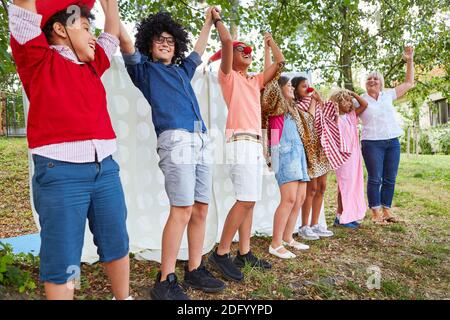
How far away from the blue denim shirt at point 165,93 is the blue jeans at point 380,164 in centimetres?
261

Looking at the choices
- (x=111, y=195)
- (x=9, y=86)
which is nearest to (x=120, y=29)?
(x=111, y=195)

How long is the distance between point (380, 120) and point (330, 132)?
0.86 meters

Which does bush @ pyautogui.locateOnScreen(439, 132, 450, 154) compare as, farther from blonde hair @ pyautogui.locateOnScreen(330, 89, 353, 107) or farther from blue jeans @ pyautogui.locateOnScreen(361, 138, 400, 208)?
blonde hair @ pyautogui.locateOnScreen(330, 89, 353, 107)

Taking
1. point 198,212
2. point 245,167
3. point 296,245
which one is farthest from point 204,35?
point 296,245

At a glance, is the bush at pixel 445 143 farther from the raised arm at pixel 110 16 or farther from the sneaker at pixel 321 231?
the raised arm at pixel 110 16

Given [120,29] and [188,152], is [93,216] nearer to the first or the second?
[188,152]

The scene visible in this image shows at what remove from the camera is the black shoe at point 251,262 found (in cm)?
275

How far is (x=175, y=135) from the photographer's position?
2.13 metres

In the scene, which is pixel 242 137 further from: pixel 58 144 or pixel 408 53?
pixel 408 53

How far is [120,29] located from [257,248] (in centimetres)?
206

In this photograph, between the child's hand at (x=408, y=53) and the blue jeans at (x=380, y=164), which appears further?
the blue jeans at (x=380, y=164)

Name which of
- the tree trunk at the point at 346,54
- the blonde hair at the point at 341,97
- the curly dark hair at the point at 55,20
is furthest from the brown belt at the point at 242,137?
the tree trunk at the point at 346,54

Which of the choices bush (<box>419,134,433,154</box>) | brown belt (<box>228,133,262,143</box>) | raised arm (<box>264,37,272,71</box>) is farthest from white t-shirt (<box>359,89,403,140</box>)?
bush (<box>419,134,433,154</box>)

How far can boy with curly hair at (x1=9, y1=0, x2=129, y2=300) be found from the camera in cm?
153
